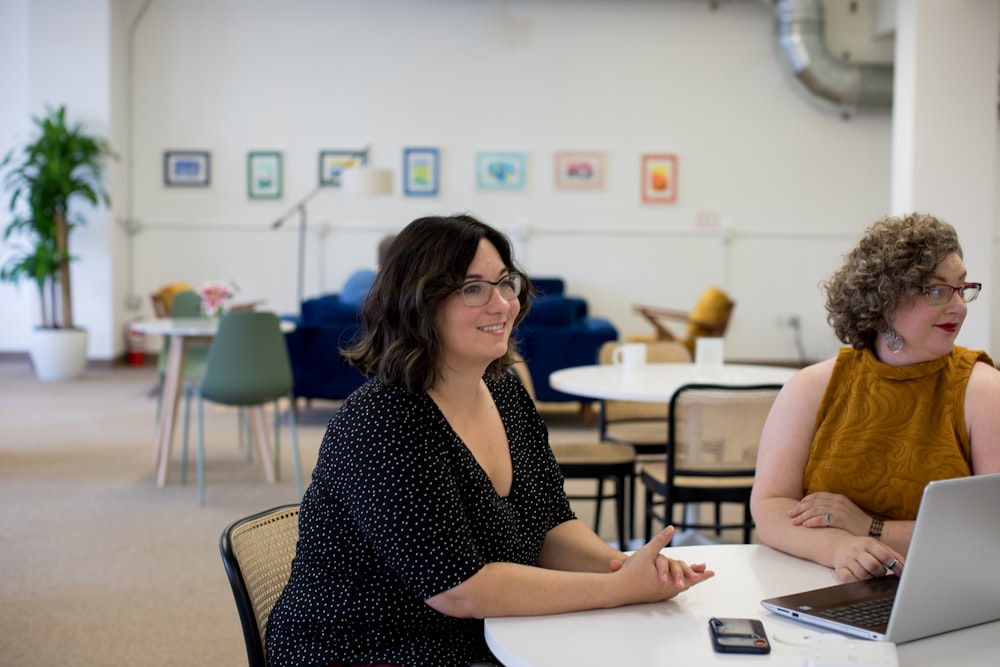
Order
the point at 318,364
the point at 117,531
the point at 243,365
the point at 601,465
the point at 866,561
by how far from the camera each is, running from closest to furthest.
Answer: the point at 866,561 < the point at 601,465 < the point at 117,531 < the point at 243,365 < the point at 318,364

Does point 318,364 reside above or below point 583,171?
below

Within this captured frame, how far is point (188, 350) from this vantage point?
6297 mm

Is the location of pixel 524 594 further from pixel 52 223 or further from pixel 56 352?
pixel 52 223

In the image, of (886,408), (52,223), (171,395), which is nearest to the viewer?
(886,408)

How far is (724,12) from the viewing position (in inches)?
392

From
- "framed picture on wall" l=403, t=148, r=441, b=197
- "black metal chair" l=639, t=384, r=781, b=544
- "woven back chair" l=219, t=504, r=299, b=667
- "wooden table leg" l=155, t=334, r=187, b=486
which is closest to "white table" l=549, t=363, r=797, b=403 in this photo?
"black metal chair" l=639, t=384, r=781, b=544

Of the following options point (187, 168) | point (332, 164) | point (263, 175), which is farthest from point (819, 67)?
point (187, 168)

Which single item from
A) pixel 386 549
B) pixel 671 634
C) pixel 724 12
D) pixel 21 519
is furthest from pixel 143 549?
pixel 724 12

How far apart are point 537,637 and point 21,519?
3847 millimetres

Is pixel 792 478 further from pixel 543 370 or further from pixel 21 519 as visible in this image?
pixel 543 370

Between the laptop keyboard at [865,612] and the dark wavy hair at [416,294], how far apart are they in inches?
25.2

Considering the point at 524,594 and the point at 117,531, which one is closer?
the point at 524,594

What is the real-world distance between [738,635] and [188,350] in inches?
216

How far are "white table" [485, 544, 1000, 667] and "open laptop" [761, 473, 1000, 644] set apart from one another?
0.02 meters
